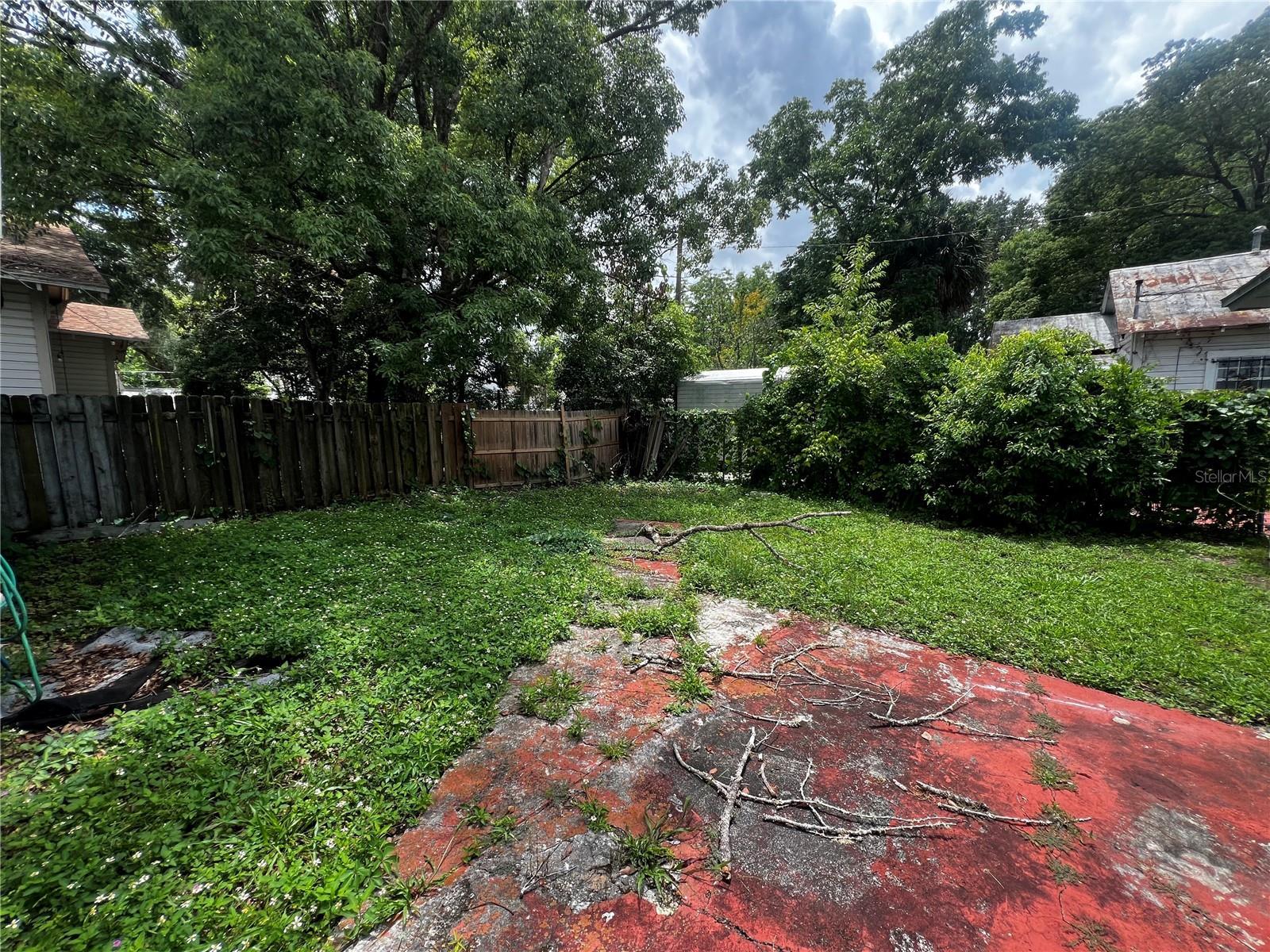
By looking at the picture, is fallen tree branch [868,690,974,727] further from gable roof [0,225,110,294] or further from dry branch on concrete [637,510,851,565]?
gable roof [0,225,110,294]

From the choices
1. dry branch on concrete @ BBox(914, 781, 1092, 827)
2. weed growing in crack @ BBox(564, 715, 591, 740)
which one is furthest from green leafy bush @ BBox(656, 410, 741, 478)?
dry branch on concrete @ BBox(914, 781, 1092, 827)

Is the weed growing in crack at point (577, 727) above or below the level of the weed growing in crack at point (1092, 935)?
above

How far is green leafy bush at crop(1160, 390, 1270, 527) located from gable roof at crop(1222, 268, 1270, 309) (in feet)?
15.1

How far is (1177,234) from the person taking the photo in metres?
17.6

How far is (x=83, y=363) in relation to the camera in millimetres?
10547

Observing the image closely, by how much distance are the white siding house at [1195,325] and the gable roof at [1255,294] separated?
1.33m

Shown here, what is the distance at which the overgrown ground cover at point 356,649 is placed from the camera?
1434 mm

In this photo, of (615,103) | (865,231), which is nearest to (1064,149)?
(865,231)

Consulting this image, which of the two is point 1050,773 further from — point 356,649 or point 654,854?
point 356,649

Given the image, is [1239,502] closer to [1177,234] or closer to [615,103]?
[615,103]

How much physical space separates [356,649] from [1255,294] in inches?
546

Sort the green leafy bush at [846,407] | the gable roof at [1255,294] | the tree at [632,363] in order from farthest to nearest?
the tree at [632,363] < the gable roof at [1255,294] < the green leafy bush at [846,407]

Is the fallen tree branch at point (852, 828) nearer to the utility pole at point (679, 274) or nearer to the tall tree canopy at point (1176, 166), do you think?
the utility pole at point (679, 274)

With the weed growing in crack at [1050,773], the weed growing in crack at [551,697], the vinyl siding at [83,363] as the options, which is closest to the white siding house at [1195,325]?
the weed growing in crack at [1050,773]
